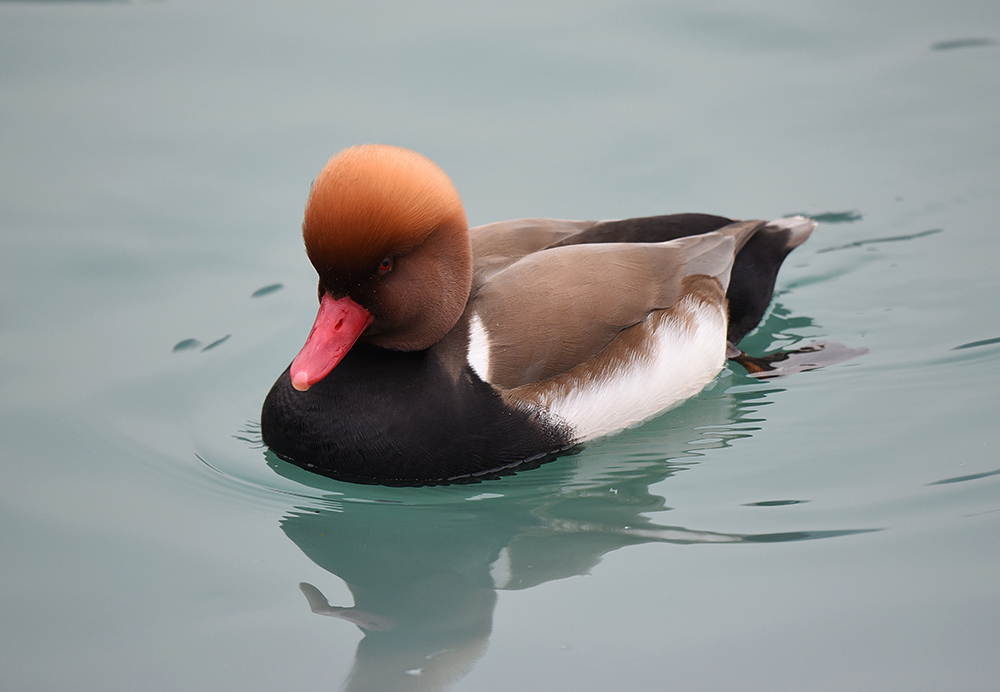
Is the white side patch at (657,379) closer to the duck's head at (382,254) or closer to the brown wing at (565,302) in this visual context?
the brown wing at (565,302)

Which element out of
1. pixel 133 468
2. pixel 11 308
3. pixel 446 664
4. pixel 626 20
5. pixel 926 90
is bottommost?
pixel 446 664

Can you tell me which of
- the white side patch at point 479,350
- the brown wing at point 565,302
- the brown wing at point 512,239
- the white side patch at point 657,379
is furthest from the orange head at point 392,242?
the white side patch at point 657,379

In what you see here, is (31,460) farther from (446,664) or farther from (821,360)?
(821,360)

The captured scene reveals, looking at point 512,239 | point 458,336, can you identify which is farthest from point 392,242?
point 512,239

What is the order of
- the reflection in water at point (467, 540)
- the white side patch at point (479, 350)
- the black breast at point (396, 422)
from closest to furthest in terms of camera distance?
the reflection in water at point (467, 540) < the black breast at point (396, 422) < the white side patch at point (479, 350)

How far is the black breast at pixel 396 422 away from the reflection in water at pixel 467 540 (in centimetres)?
13

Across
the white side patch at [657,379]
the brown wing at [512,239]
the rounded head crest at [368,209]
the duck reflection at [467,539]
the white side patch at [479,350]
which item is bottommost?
the duck reflection at [467,539]

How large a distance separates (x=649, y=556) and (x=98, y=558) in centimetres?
208

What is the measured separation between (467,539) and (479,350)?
2.52 ft

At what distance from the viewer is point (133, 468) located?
4.62 meters

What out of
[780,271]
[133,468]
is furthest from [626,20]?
[133,468]

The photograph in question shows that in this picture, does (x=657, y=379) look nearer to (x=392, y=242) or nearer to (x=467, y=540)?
(x=467, y=540)

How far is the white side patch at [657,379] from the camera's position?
4574 millimetres

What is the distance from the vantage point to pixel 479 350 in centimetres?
441
